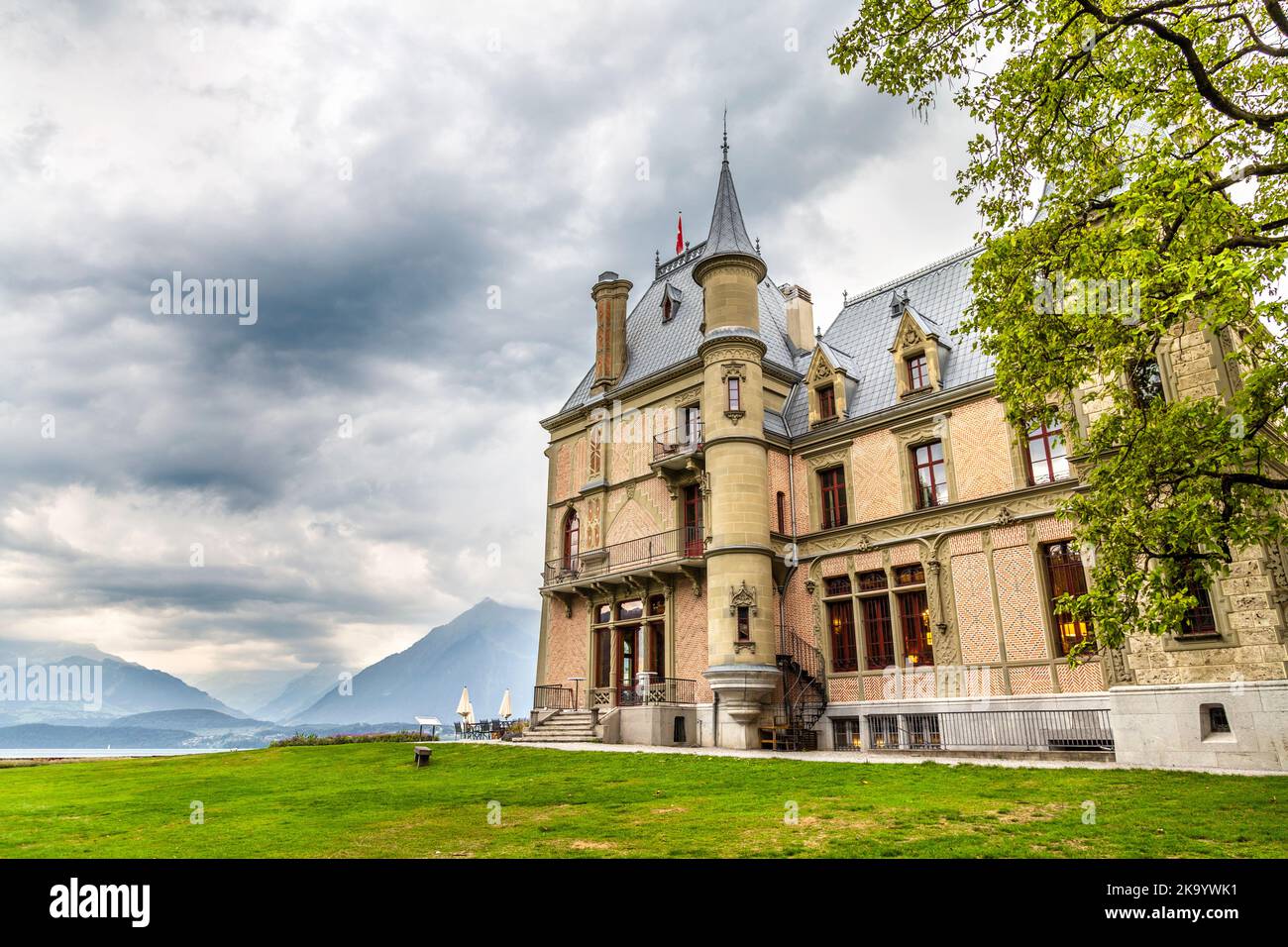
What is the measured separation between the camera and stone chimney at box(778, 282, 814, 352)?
111 ft

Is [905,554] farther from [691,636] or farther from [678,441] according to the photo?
[678,441]

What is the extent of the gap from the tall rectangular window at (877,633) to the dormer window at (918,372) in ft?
23.1

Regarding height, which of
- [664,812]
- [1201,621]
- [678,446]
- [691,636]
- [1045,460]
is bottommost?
[664,812]

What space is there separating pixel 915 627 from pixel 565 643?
14.7 metres

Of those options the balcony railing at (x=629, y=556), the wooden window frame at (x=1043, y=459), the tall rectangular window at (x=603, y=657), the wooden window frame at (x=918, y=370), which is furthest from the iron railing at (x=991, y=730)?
the wooden window frame at (x=918, y=370)

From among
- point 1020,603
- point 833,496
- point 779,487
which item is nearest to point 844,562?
point 833,496

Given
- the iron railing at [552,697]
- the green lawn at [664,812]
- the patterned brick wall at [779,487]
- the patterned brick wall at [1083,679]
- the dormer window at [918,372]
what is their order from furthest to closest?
the iron railing at [552,697] < the patterned brick wall at [779,487] < the dormer window at [918,372] < the patterned brick wall at [1083,679] < the green lawn at [664,812]

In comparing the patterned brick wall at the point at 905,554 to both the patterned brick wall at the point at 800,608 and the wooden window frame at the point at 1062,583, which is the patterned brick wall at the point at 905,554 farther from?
the wooden window frame at the point at 1062,583

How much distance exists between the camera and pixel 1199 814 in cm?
997

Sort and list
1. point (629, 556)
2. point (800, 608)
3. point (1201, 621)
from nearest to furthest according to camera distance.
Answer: point (1201, 621) < point (800, 608) < point (629, 556)

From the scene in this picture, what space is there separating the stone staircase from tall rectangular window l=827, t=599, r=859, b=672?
27.8ft

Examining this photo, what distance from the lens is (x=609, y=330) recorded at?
117 ft

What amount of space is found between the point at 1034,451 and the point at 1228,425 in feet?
38.7

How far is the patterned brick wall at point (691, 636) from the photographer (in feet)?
90.4
